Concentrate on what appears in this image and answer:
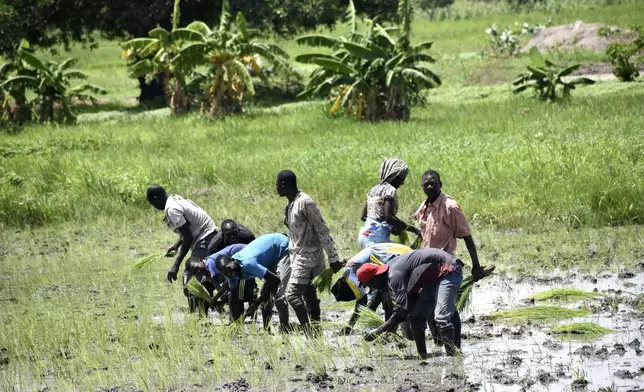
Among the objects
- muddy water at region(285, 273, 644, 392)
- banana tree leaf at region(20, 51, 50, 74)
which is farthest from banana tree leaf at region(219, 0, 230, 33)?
muddy water at region(285, 273, 644, 392)

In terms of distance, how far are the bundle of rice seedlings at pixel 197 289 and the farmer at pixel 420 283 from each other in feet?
7.13

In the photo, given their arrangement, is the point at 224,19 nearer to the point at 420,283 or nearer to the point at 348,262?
the point at 348,262

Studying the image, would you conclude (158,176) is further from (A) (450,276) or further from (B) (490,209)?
(A) (450,276)

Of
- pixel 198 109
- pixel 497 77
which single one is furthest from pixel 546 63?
pixel 198 109

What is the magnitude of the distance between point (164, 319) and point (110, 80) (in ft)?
100

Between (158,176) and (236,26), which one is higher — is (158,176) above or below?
below

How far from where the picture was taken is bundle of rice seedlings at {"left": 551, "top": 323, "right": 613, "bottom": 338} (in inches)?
300

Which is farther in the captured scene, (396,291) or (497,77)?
(497,77)

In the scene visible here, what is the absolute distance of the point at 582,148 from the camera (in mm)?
14383

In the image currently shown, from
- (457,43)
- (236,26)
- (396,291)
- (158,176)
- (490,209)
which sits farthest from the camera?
(457,43)

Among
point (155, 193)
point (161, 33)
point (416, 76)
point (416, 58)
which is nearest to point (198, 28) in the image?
point (161, 33)

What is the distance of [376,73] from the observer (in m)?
20.3

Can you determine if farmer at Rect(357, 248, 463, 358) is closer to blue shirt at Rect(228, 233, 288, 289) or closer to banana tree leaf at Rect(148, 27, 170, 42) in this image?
blue shirt at Rect(228, 233, 288, 289)

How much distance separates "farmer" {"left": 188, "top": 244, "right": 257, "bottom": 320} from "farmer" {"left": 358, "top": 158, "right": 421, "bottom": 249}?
1037 mm
